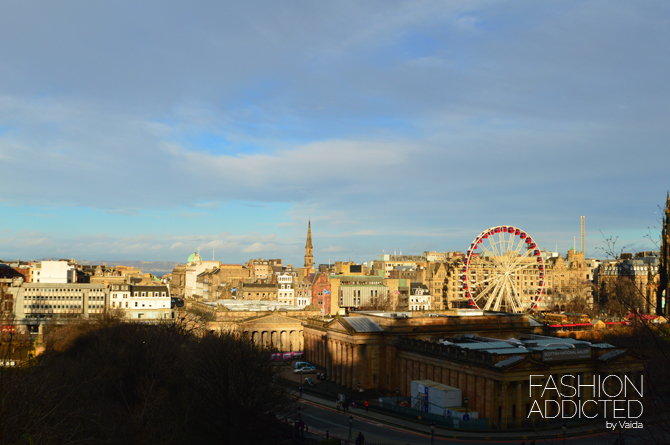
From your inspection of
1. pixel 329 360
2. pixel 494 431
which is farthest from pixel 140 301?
pixel 494 431

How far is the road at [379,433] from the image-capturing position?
61969 millimetres

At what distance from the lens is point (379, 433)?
6625 cm

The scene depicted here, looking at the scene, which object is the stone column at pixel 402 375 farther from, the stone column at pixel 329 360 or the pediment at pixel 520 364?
the pediment at pixel 520 364

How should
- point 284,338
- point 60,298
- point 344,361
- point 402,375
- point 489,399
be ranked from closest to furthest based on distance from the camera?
1. point 489,399
2. point 402,375
3. point 344,361
4. point 284,338
5. point 60,298

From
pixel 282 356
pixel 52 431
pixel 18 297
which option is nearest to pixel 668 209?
pixel 282 356

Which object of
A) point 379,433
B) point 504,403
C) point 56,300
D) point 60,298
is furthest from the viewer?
point 60,298

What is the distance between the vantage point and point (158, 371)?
68.9 m

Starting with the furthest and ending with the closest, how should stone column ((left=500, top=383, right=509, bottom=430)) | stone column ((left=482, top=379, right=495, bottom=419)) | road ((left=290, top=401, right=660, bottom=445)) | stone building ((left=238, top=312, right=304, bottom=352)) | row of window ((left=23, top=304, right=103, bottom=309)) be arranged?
row of window ((left=23, top=304, right=103, bottom=309)) → stone building ((left=238, top=312, right=304, bottom=352)) → stone column ((left=482, top=379, right=495, bottom=419)) → stone column ((left=500, top=383, right=509, bottom=430)) → road ((left=290, top=401, right=660, bottom=445))

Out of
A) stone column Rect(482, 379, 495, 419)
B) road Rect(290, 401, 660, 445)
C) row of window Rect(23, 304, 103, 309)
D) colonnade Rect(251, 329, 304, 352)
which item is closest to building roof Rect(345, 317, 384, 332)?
road Rect(290, 401, 660, 445)

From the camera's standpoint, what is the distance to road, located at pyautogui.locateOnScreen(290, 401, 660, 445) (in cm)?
6197

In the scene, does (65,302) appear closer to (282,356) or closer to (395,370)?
(282,356)

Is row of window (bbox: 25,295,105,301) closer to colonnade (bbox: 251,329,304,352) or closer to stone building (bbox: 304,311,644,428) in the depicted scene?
colonnade (bbox: 251,329,304,352)

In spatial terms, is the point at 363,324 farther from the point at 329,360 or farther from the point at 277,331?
the point at 277,331

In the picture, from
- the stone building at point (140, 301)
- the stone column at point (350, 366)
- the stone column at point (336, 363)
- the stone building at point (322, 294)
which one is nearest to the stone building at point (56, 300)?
the stone building at point (140, 301)
